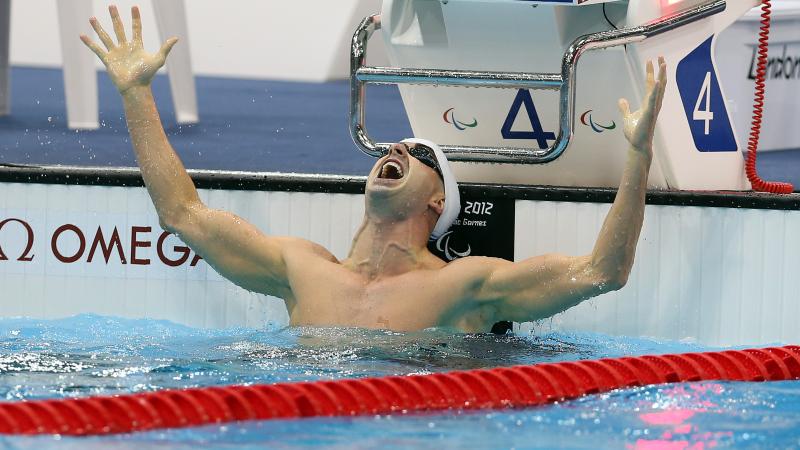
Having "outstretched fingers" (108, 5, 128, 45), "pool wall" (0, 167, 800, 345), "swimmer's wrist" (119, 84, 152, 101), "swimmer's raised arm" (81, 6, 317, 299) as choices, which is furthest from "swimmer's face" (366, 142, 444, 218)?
"outstretched fingers" (108, 5, 128, 45)

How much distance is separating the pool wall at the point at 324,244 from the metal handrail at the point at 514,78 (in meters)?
0.13

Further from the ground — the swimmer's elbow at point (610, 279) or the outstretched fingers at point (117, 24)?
the outstretched fingers at point (117, 24)

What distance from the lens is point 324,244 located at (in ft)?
14.5

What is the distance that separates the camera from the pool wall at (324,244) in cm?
413

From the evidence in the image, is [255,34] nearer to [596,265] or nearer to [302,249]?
[302,249]

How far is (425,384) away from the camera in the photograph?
319 centimetres

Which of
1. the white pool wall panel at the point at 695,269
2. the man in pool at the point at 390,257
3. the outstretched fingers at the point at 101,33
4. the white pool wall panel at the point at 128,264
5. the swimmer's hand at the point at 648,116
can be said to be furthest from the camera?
the white pool wall panel at the point at 128,264

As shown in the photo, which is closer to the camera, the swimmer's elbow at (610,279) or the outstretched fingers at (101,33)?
the swimmer's elbow at (610,279)

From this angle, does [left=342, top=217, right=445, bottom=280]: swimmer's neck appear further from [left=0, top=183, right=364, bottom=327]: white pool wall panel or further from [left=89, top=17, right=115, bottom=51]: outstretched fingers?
[left=89, top=17, right=115, bottom=51]: outstretched fingers

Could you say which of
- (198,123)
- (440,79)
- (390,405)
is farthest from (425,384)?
(198,123)

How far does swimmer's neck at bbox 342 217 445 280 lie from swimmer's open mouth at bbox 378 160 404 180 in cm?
12

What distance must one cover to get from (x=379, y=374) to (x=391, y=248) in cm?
48

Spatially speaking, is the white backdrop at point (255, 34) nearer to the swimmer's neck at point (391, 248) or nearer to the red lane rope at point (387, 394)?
the swimmer's neck at point (391, 248)

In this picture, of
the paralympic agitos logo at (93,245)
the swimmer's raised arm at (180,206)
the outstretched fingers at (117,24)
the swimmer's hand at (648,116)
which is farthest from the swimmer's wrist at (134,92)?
the swimmer's hand at (648,116)
